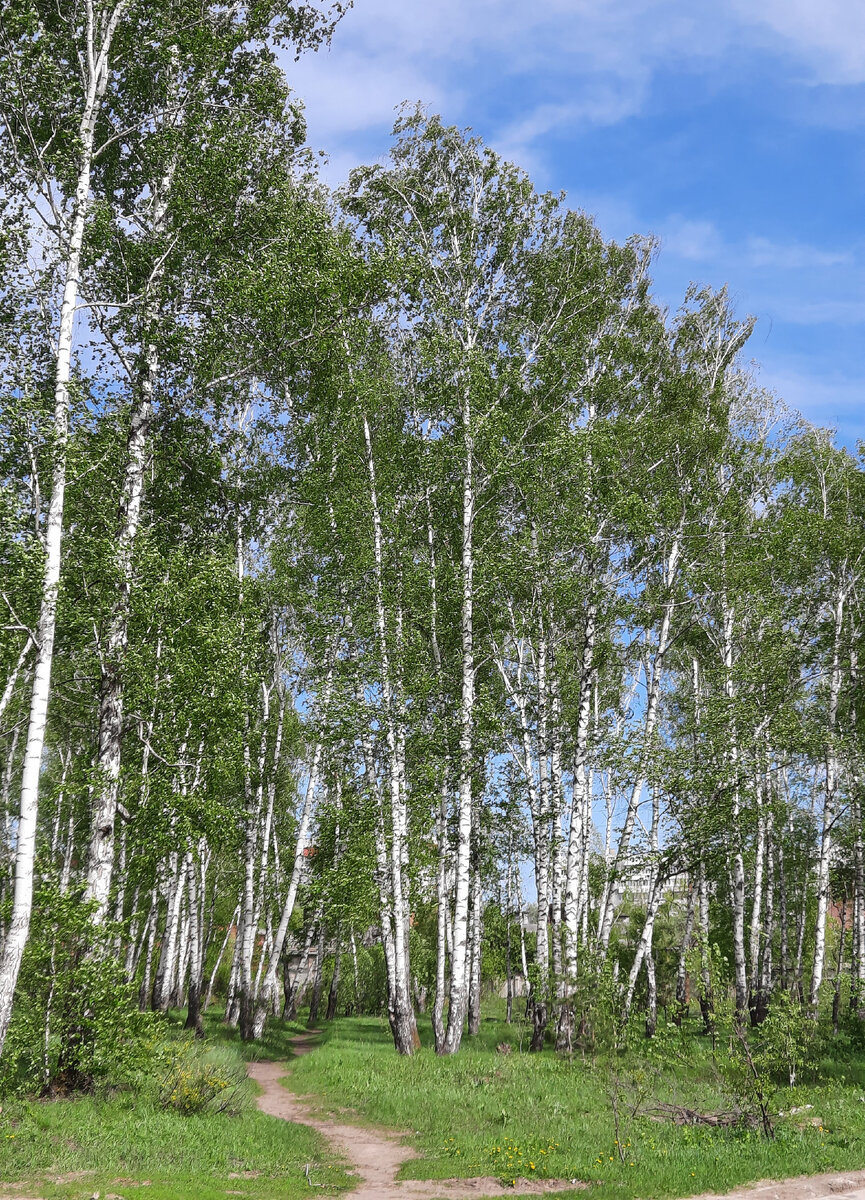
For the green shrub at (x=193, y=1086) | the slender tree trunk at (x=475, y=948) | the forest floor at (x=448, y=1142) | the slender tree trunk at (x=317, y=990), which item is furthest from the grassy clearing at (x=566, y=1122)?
the slender tree trunk at (x=317, y=990)

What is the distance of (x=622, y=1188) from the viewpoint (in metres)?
9.03

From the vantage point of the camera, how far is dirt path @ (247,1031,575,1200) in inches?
377

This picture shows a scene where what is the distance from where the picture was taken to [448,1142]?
38.8 feet

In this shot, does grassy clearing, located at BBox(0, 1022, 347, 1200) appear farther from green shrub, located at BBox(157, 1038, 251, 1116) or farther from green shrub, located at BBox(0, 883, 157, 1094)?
green shrub, located at BBox(0, 883, 157, 1094)

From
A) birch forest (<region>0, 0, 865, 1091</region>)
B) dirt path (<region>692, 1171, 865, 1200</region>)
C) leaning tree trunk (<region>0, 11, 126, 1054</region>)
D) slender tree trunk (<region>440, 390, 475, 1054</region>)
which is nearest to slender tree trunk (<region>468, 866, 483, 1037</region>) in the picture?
birch forest (<region>0, 0, 865, 1091</region>)

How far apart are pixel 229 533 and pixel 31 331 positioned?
265 inches

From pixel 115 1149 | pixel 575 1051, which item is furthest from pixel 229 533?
pixel 575 1051

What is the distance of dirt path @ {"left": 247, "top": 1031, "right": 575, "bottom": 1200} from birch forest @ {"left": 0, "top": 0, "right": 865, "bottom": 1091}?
3.42 m

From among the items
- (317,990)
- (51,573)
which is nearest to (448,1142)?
(51,573)

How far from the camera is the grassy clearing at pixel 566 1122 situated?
984 cm

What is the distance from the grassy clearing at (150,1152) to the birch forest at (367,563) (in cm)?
87

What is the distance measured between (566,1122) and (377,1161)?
3.06 metres

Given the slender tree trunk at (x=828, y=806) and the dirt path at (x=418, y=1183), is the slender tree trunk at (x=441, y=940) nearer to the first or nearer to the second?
the dirt path at (x=418, y=1183)

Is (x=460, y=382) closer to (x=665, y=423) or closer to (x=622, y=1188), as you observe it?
(x=665, y=423)
